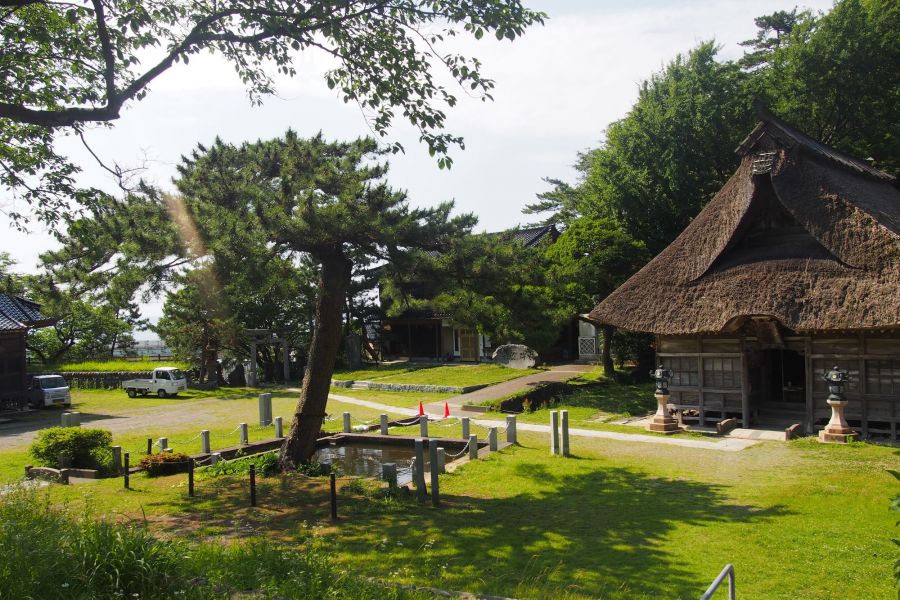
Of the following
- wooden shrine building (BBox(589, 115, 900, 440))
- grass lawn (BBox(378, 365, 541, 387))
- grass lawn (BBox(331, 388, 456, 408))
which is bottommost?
grass lawn (BBox(331, 388, 456, 408))

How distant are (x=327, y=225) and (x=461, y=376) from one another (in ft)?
60.3

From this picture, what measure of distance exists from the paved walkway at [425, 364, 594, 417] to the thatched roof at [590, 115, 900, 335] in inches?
236

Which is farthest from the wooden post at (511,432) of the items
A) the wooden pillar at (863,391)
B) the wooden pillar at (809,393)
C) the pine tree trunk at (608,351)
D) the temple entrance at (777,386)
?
the pine tree trunk at (608,351)

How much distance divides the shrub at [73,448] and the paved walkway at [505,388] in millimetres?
10586

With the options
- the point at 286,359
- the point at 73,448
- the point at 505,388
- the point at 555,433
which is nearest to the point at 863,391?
the point at 555,433

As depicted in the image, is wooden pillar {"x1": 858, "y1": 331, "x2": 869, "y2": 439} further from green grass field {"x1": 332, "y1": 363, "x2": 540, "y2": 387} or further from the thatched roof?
green grass field {"x1": 332, "y1": 363, "x2": 540, "y2": 387}

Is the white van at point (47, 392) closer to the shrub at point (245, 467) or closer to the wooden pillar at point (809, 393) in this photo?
the shrub at point (245, 467)

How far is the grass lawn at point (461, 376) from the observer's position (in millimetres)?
27806

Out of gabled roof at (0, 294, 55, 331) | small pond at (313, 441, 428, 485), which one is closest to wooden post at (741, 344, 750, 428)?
small pond at (313, 441, 428, 485)

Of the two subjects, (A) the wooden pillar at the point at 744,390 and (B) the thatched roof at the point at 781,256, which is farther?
(A) the wooden pillar at the point at 744,390

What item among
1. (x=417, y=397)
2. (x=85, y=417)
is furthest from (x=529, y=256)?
(x=85, y=417)

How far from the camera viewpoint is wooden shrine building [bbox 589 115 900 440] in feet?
49.6

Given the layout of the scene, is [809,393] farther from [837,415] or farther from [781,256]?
[781,256]

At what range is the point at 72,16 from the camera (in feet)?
31.6
